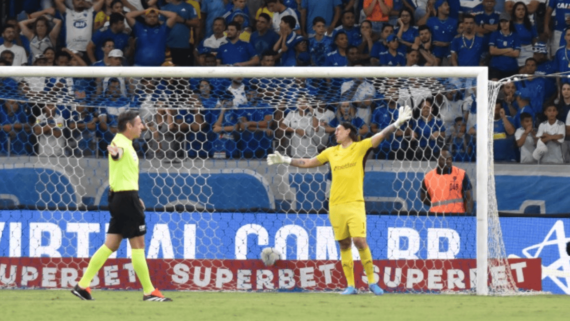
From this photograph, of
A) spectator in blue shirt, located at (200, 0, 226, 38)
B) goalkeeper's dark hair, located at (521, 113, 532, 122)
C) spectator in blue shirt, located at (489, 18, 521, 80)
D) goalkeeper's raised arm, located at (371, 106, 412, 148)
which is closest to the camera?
goalkeeper's raised arm, located at (371, 106, 412, 148)

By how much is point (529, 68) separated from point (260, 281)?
18.7ft

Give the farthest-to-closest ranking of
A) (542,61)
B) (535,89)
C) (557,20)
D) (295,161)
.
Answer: (557,20)
(542,61)
(535,89)
(295,161)

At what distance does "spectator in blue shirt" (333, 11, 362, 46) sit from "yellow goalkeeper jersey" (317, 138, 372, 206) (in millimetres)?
4968

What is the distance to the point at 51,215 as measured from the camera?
36.0ft

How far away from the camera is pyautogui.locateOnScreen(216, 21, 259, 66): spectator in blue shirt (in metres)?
14.3

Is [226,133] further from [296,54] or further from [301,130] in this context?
[296,54]

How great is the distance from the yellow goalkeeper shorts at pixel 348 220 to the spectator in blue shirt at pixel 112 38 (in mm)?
5921

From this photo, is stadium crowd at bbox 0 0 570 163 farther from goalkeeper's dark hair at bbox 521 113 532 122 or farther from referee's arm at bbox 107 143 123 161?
referee's arm at bbox 107 143 123 161

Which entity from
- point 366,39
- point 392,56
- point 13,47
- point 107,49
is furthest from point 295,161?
point 13,47

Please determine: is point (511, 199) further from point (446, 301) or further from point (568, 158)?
point (446, 301)

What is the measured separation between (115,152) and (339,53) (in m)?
6.41

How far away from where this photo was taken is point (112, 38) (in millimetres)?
14602

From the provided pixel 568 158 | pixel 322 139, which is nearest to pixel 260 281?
pixel 322 139

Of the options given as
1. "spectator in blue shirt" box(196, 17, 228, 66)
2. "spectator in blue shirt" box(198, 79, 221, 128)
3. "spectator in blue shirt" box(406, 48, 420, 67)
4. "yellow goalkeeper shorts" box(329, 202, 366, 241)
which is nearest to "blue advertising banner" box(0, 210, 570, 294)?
"yellow goalkeeper shorts" box(329, 202, 366, 241)
